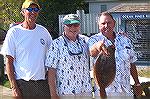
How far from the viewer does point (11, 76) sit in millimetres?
4633

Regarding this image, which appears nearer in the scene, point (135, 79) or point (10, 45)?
point (135, 79)

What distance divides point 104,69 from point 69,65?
0.37m

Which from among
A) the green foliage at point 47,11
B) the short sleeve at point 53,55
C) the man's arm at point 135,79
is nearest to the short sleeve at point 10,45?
the short sleeve at point 53,55

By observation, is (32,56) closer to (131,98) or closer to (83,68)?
(83,68)

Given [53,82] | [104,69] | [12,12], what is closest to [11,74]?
[53,82]

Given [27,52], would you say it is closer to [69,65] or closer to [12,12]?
[69,65]

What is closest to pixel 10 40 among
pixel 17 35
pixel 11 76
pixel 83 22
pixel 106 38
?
pixel 17 35

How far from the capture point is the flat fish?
403cm

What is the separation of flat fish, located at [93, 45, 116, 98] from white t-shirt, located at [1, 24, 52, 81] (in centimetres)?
78

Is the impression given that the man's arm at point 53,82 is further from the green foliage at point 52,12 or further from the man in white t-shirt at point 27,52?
the green foliage at point 52,12

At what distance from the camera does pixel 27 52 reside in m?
4.59

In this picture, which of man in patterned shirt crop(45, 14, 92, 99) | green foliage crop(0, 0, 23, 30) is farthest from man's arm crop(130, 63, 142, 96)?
green foliage crop(0, 0, 23, 30)

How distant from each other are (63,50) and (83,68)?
0.27m

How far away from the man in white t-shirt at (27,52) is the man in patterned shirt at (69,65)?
338 millimetres
